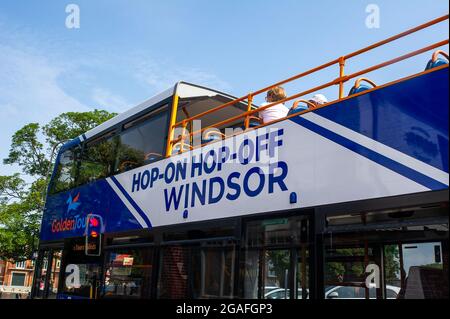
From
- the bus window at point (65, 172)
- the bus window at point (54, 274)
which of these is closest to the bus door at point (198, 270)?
the bus window at point (54, 274)

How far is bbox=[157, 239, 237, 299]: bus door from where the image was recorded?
4.95 meters

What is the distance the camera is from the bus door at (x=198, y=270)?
16.2 ft

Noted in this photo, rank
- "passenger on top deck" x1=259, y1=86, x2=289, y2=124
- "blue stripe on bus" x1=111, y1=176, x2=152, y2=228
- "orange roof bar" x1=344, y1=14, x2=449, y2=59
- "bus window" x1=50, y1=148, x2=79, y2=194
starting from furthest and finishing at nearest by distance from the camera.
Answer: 1. "bus window" x1=50, y1=148, x2=79, y2=194
2. "blue stripe on bus" x1=111, y1=176, x2=152, y2=228
3. "passenger on top deck" x1=259, y1=86, x2=289, y2=124
4. "orange roof bar" x1=344, y1=14, x2=449, y2=59

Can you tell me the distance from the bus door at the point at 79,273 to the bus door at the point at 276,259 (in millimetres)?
3110

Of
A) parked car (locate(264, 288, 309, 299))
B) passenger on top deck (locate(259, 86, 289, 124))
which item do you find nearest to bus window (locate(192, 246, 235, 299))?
parked car (locate(264, 288, 309, 299))

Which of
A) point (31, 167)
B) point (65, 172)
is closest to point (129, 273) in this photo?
point (65, 172)

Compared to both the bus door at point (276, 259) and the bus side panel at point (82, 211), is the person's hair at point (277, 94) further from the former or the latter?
the bus side panel at point (82, 211)

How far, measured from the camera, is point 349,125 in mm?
4254

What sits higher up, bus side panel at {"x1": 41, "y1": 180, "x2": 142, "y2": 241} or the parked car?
bus side panel at {"x1": 41, "y1": 180, "x2": 142, "y2": 241}

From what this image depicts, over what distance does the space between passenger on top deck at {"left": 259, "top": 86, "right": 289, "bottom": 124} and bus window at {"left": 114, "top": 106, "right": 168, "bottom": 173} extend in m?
1.71

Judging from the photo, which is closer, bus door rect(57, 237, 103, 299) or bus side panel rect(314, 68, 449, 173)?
bus side panel rect(314, 68, 449, 173)

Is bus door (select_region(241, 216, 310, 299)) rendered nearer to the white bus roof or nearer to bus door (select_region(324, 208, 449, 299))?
bus door (select_region(324, 208, 449, 299))
